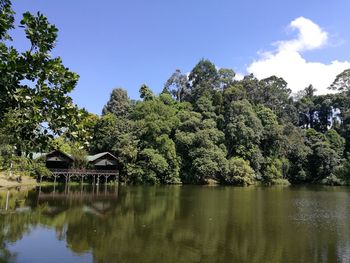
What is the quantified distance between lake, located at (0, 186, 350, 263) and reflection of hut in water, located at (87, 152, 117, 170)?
15840 millimetres

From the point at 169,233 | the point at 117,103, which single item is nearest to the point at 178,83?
the point at 117,103

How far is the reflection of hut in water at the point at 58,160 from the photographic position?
3450cm

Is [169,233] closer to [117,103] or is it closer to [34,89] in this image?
[34,89]

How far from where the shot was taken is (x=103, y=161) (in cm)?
3741

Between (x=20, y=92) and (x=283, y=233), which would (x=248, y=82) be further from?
(x=20, y=92)

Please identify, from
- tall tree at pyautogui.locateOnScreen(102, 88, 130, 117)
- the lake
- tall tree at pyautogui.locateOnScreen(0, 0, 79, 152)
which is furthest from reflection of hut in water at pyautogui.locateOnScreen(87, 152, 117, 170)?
tall tree at pyautogui.locateOnScreen(0, 0, 79, 152)

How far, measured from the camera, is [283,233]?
1373 cm

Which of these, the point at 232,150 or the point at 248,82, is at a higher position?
the point at 248,82

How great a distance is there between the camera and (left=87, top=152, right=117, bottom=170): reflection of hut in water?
37.0 meters

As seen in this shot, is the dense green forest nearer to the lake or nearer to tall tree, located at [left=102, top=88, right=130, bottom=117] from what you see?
tall tree, located at [left=102, top=88, right=130, bottom=117]

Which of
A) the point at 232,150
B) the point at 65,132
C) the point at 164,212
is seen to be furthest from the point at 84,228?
the point at 232,150

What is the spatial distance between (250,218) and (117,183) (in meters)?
23.6

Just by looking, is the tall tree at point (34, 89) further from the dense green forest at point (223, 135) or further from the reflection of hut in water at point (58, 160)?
the reflection of hut in water at point (58, 160)

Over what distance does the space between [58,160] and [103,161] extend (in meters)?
4.86
